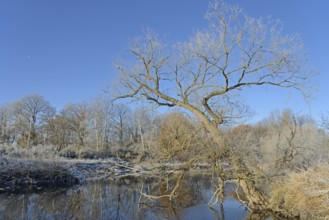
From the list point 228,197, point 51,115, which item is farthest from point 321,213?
point 51,115

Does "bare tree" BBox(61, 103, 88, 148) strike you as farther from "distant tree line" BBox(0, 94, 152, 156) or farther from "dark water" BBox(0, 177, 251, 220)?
"dark water" BBox(0, 177, 251, 220)

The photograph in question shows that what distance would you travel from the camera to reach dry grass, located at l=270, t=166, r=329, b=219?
773 cm

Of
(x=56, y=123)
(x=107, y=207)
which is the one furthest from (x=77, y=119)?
(x=107, y=207)

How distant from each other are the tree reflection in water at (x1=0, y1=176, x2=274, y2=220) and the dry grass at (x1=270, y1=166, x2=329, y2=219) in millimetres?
Result: 993

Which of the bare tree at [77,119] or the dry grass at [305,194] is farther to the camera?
the bare tree at [77,119]

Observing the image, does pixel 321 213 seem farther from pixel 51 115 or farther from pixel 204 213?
pixel 51 115

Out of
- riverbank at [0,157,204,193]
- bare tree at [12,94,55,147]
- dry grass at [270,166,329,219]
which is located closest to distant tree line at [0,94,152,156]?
bare tree at [12,94,55,147]

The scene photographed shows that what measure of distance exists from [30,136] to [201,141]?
41498 millimetres

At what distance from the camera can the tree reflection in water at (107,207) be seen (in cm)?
972

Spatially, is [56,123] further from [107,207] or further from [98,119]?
[107,207]

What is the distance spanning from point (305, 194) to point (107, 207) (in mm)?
6961

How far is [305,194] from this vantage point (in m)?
8.22

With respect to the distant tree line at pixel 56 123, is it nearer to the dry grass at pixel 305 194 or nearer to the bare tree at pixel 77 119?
the bare tree at pixel 77 119

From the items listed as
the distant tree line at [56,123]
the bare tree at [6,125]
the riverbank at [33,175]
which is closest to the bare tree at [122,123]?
the distant tree line at [56,123]
